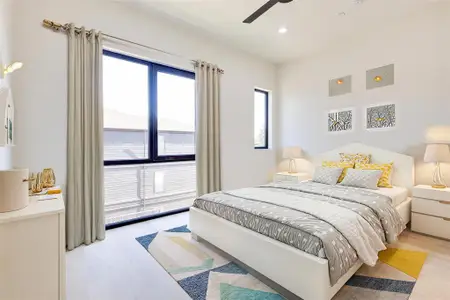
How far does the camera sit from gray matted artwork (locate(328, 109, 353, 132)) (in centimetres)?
392

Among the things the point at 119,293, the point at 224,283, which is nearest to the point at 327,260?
the point at 224,283

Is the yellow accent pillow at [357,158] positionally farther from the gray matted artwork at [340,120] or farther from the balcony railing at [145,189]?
the balcony railing at [145,189]

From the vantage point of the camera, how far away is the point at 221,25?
3.44m

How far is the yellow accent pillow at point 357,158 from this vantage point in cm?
355

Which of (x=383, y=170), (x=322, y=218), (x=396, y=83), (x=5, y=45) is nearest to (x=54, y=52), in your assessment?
(x=5, y=45)

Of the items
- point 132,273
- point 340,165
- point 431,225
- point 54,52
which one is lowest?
point 132,273

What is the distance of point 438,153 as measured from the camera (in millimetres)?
2787

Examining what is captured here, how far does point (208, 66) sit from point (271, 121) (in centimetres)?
199

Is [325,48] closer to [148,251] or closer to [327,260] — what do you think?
[327,260]

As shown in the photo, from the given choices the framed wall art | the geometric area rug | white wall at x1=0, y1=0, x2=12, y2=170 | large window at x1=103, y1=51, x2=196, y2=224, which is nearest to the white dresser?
white wall at x1=0, y1=0, x2=12, y2=170

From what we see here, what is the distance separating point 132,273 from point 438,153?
3679 millimetres

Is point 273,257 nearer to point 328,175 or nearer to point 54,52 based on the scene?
point 328,175

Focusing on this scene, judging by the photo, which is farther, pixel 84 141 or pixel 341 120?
pixel 341 120

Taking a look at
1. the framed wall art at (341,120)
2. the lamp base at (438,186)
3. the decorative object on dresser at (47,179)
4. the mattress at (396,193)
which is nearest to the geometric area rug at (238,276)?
the mattress at (396,193)
